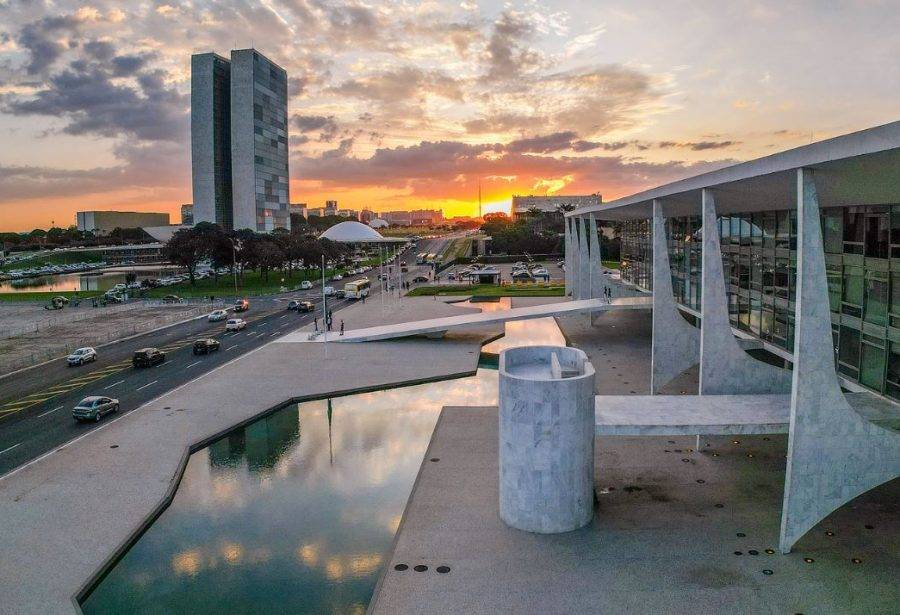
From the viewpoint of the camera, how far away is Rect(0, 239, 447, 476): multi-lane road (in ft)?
78.5

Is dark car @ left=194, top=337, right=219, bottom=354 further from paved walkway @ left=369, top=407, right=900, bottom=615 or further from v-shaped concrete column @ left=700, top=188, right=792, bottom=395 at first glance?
v-shaped concrete column @ left=700, top=188, right=792, bottom=395

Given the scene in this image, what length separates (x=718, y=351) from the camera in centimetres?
2039

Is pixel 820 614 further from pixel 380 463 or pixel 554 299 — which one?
pixel 554 299

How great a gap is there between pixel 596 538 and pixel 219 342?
3307 centimetres

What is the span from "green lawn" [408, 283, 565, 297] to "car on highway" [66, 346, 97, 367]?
3640 centimetres

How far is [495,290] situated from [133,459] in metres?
52.3

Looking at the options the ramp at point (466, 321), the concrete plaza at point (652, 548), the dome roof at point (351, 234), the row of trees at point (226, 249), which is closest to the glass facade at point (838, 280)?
the concrete plaza at point (652, 548)

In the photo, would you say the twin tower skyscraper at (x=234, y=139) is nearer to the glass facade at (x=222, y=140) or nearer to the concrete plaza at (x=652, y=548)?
the glass facade at (x=222, y=140)

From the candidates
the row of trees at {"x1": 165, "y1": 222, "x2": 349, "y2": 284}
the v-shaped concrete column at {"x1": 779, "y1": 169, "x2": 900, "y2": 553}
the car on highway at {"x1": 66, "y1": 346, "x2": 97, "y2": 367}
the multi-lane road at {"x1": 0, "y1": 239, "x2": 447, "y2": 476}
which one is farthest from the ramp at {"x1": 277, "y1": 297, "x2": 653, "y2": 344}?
the row of trees at {"x1": 165, "y1": 222, "x2": 349, "y2": 284}

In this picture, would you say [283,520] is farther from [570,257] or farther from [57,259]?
[57,259]

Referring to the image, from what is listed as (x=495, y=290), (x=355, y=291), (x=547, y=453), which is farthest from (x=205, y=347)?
(x=495, y=290)

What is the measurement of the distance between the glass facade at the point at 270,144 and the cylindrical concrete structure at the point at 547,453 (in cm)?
12125

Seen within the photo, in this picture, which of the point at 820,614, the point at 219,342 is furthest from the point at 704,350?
the point at 219,342

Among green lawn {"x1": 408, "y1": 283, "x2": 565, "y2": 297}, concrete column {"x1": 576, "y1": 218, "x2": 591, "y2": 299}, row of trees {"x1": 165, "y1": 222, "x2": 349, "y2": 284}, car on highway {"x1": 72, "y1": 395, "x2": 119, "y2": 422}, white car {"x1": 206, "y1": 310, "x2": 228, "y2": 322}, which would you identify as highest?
row of trees {"x1": 165, "y1": 222, "x2": 349, "y2": 284}
